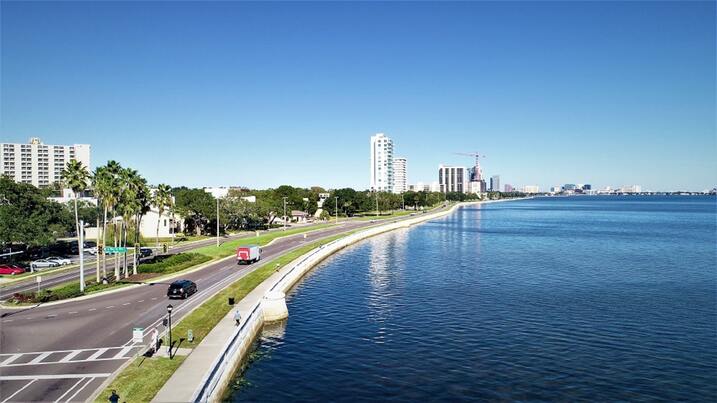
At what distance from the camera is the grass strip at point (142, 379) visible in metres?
25.0

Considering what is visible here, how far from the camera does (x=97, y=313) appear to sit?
139 ft

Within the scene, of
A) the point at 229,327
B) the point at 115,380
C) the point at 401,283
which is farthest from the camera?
the point at 401,283

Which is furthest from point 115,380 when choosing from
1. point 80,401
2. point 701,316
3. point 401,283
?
point 701,316

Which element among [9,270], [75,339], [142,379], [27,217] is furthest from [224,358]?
[27,217]

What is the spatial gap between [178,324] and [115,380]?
444 inches

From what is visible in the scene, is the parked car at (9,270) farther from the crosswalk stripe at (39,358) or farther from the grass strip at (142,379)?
the grass strip at (142,379)

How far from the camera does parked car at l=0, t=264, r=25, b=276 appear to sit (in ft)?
208

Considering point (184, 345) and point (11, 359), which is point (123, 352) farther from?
→ point (11, 359)

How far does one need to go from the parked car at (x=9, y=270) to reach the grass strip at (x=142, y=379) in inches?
1794

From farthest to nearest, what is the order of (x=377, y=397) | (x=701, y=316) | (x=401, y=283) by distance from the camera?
1. (x=401, y=283)
2. (x=701, y=316)
3. (x=377, y=397)

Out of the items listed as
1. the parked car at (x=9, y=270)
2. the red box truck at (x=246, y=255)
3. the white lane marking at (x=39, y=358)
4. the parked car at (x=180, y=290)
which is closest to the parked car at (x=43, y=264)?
the parked car at (x=9, y=270)

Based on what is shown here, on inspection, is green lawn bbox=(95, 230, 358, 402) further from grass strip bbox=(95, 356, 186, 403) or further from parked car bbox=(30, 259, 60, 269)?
parked car bbox=(30, 259, 60, 269)

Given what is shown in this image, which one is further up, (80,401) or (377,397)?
(80,401)

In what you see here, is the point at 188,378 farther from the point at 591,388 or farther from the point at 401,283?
the point at 401,283
